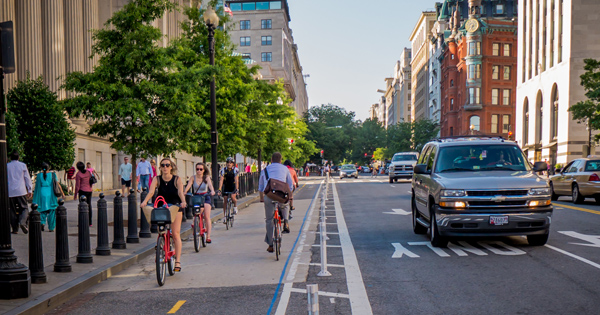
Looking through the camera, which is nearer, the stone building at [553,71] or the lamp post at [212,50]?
the lamp post at [212,50]

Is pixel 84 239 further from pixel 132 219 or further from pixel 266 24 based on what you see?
pixel 266 24

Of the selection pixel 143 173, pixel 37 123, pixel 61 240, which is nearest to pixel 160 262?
pixel 61 240

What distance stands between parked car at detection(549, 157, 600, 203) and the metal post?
2070 centimetres

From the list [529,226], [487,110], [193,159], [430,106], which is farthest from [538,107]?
[529,226]

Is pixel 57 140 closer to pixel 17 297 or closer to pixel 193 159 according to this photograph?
pixel 17 297

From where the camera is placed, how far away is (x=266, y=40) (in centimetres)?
10538

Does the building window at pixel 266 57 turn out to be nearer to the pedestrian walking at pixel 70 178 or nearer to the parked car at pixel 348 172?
the parked car at pixel 348 172

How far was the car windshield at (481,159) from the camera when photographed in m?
12.2

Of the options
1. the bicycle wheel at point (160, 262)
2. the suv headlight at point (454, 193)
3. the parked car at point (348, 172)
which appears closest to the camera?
the bicycle wheel at point (160, 262)

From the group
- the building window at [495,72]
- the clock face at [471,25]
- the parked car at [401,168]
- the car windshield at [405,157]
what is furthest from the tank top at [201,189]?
the building window at [495,72]

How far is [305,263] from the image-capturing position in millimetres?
10289

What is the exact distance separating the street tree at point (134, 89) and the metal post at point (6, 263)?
733 cm

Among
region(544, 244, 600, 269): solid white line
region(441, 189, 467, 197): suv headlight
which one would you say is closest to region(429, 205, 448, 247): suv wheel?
region(441, 189, 467, 197): suv headlight

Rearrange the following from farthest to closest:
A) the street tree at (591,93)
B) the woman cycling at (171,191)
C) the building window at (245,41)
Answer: the building window at (245,41) < the street tree at (591,93) < the woman cycling at (171,191)
